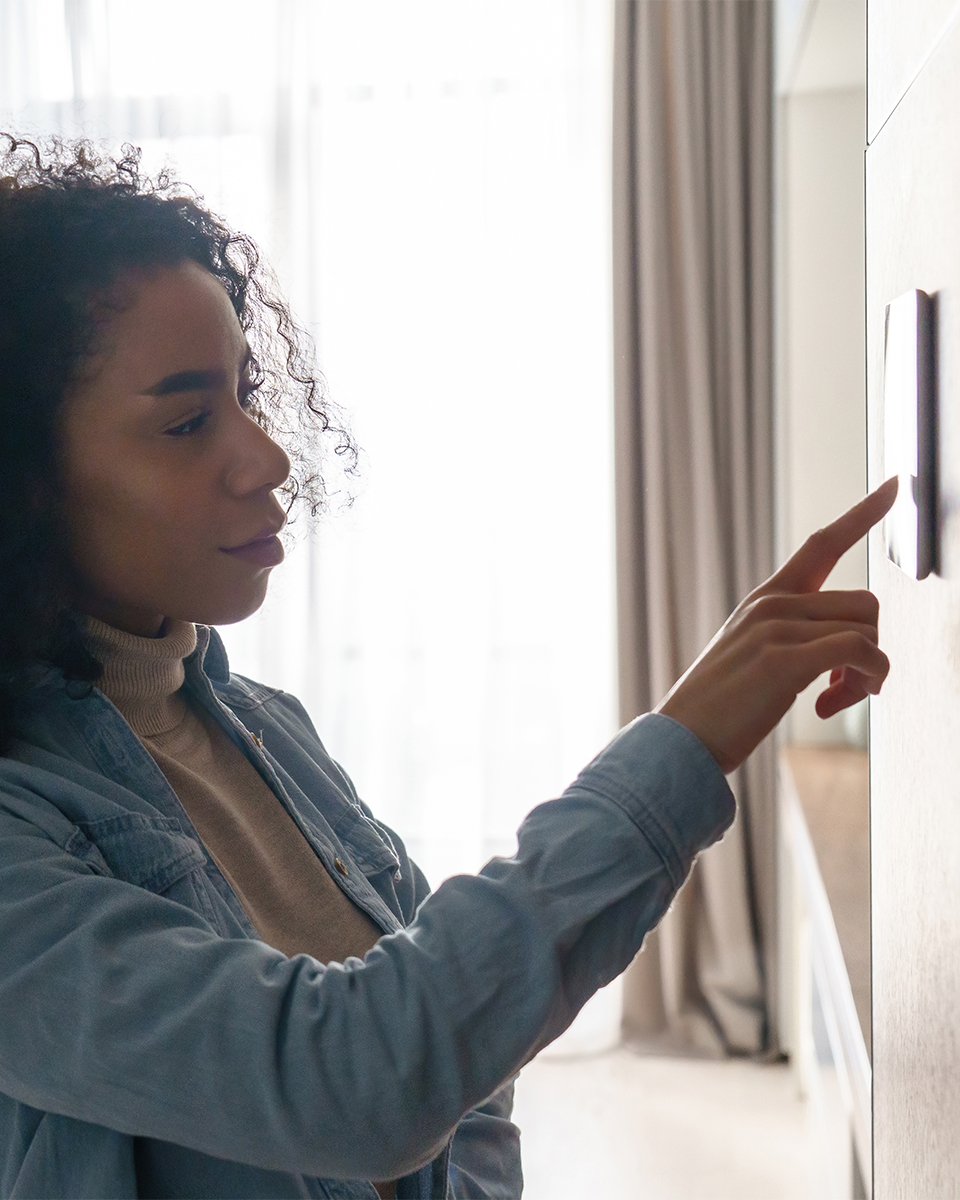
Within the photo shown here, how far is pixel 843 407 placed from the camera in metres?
2.55

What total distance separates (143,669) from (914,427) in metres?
0.57

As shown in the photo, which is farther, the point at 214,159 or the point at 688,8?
the point at 214,159

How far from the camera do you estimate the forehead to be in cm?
76

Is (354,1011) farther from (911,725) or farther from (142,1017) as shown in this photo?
(911,725)

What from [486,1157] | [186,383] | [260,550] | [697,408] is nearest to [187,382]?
[186,383]

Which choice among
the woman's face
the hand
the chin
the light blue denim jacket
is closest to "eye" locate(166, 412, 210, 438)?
the woman's face

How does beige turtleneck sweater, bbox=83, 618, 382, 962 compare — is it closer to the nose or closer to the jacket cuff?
the nose

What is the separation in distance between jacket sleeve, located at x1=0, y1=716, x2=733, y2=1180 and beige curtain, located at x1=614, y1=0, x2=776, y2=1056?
83.2 inches

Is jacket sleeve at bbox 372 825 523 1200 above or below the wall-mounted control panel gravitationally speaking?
Answer: below

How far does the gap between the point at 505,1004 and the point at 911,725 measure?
0.83ft

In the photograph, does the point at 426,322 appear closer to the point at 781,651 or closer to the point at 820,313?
the point at 820,313

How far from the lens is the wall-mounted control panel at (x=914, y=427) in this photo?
0.53m

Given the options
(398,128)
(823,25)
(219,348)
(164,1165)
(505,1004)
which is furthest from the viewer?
(398,128)

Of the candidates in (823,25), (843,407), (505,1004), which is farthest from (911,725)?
(843,407)
